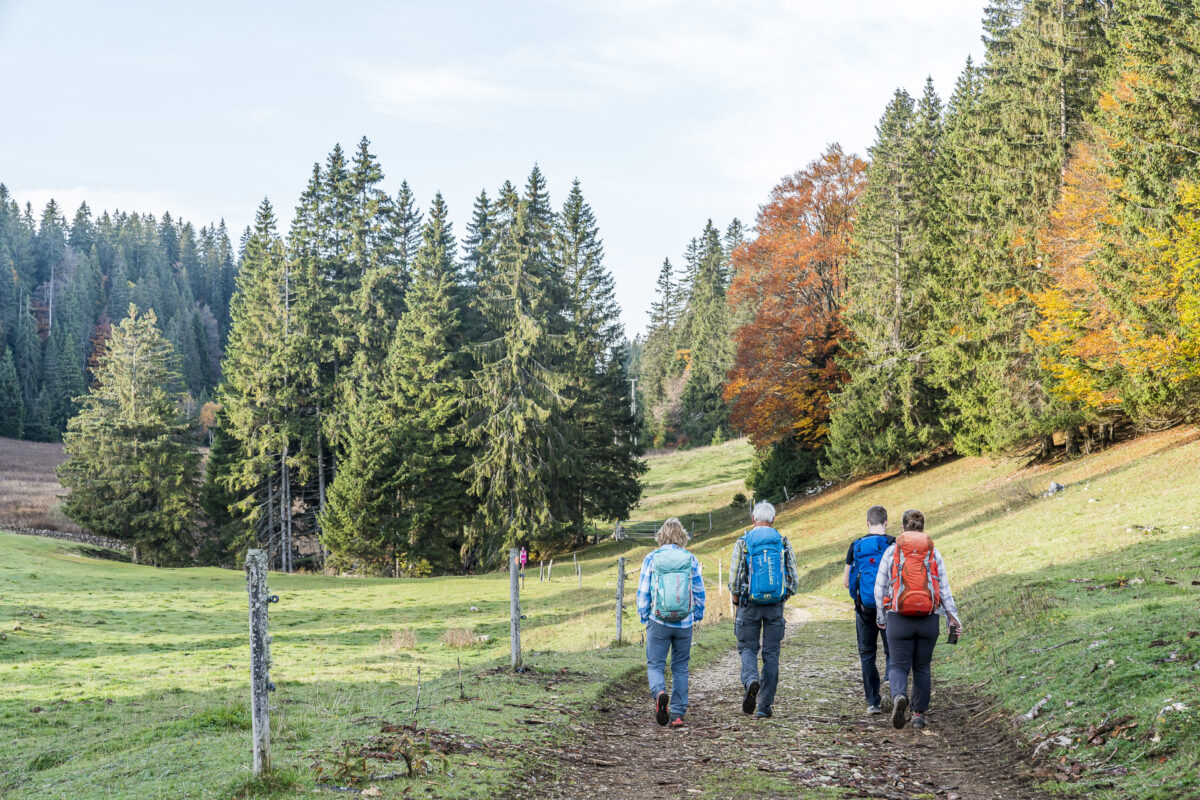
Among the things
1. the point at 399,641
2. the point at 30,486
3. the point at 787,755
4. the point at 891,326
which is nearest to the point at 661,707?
the point at 787,755

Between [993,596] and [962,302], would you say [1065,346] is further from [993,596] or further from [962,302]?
[993,596]

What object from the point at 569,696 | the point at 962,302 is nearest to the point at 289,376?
the point at 962,302

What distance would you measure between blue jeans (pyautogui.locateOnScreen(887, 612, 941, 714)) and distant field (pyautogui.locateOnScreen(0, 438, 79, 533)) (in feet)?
165

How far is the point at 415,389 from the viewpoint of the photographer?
139 feet

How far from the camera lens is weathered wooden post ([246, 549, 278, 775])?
5.48m

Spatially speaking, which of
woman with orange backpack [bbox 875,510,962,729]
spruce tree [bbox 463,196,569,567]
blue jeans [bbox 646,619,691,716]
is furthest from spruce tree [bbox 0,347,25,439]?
woman with orange backpack [bbox 875,510,962,729]

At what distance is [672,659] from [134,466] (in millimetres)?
44756

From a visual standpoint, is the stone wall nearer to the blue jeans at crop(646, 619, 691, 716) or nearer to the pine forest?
the pine forest

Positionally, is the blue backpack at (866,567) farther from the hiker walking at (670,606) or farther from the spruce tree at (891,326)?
the spruce tree at (891,326)

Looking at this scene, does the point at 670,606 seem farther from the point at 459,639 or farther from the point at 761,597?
the point at 459,639

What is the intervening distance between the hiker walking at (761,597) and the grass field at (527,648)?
190cm

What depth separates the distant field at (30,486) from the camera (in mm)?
51469

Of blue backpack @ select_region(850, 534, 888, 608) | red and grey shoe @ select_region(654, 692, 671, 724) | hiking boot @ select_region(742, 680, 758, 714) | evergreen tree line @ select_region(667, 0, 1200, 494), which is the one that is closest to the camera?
red and grey shoe @ select_region(654, 692, 671, 724)

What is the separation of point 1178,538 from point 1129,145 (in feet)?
42.2
